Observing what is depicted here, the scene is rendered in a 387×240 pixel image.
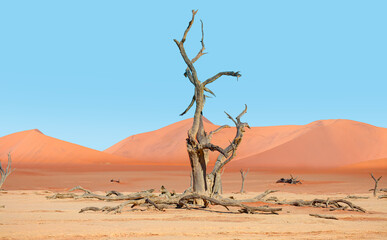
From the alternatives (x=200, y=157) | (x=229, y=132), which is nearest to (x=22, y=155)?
(x=229, y=132)

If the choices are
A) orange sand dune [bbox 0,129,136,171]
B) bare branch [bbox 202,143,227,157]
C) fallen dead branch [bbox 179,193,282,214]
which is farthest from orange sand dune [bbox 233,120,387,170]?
fallen dead branch [bbox 179,193,282,214]

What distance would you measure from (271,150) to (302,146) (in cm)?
586

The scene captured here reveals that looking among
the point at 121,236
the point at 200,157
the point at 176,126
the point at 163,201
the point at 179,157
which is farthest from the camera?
the point at 176,126

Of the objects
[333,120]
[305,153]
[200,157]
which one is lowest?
[200,157]

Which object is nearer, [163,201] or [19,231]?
[19,231]

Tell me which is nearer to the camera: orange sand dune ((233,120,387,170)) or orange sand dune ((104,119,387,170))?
orange sand dune ((233,120,387,170))

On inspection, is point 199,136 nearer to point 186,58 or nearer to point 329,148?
point 186,58

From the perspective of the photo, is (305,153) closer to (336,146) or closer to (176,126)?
(336,146)

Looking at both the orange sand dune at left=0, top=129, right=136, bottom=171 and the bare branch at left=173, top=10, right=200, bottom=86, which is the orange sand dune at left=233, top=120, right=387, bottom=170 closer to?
the orange sand dune at left=0, top=129, right=136, bottom=171

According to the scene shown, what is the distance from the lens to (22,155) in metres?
91.2

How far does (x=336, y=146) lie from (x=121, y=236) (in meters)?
83.8

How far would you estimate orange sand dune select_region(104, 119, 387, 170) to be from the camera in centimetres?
8062

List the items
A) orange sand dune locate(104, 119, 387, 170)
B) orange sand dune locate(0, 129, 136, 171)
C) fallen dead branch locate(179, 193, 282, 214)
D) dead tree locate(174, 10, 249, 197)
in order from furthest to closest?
orange sand dune locate(0, 129, 136, 171)
orange sand dune locate(104, 119, 387, 170)
dead tree locate(174, 10, 249, 197)
fallen dead branch locate(179, 193, 282, 214)

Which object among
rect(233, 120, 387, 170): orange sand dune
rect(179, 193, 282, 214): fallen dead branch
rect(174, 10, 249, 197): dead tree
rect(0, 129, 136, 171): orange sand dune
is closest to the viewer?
rect(179, 193, 282, 214): fallen dead branch
